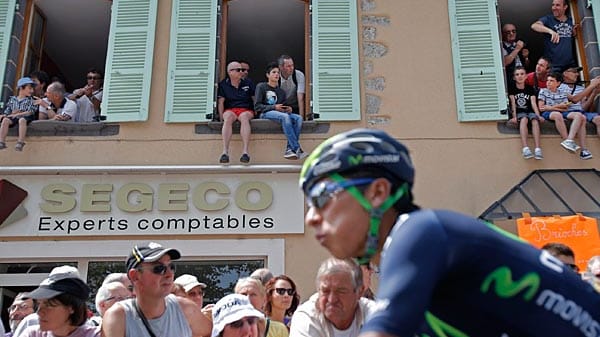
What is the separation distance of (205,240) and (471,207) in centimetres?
372

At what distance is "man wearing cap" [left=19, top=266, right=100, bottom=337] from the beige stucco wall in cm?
509

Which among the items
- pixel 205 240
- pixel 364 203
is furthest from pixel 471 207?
pixel 364 203

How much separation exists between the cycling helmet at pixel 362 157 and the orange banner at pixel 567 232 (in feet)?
23.2

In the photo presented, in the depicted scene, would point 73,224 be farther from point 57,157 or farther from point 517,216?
point 517,216

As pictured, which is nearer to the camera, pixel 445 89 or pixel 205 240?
pixel 205 240

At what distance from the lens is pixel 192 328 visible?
4.73m

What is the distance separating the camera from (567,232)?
8.40 meters

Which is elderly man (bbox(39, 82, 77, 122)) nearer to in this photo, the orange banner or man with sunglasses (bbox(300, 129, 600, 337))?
the orange banner

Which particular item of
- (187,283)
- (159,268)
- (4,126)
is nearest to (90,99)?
(4,126)

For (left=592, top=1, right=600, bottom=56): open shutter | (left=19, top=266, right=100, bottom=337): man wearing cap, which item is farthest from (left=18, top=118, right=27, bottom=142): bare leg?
(left=592, top=1, right=600, bottom=56): open shutter

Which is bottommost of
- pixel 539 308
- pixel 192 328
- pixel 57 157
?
pixel 192 328

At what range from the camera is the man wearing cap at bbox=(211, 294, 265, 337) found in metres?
4.25

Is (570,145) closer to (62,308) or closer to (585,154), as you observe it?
(585,154)

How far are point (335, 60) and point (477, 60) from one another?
214 cm
